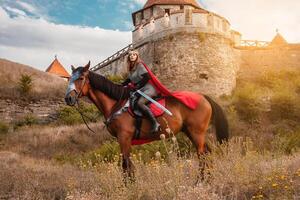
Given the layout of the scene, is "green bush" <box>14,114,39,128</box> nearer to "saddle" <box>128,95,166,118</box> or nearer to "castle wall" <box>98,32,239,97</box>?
"castle wall" <box>98,32,239,97</box>

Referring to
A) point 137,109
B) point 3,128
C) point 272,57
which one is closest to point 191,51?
point 272,57

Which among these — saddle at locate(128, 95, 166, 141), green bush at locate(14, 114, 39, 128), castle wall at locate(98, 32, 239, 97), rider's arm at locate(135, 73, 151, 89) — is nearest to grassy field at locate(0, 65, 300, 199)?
saddle at locate(128, 95, 166, 141)

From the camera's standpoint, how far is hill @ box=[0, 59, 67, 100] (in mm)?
22250

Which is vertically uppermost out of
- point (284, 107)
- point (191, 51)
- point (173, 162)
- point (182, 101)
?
point (191, 51)

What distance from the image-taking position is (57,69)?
46531mm

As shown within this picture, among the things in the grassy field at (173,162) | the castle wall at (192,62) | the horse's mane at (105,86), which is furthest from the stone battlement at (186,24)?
the horse's mane at (105,86)

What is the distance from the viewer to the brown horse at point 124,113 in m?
5.62

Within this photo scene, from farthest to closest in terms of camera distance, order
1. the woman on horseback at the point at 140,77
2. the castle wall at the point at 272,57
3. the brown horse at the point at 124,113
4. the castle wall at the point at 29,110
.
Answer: the castle wall at the point at 272,57 < the castle wall at the point at 29,110 < the woman on horseback at the point at 140,77 < the brown horse at the point at 124,113

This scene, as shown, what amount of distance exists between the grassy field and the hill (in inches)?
134

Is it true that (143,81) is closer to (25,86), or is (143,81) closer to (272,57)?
(25,86)

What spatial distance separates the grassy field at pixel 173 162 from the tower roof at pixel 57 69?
87.9 ft

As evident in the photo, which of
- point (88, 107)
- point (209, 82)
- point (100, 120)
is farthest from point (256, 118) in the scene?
point (88, 107)

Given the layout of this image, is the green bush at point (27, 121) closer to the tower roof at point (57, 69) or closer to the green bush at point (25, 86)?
the green bush at point (25, 86)

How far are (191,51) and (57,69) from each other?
28356 millimetres
